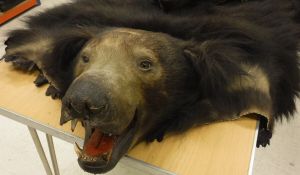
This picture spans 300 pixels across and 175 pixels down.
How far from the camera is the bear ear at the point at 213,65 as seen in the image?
2.73ft

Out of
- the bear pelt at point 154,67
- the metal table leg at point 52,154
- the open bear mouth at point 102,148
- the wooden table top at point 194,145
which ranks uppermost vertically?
the bear pelt at point 154,67

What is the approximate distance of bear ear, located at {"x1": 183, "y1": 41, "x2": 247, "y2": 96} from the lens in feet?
2.73

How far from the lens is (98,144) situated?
2.58 feet

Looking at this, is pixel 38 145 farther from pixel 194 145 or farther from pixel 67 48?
pixel 194 145

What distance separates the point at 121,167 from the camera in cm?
153

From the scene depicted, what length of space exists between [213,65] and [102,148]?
0.33m

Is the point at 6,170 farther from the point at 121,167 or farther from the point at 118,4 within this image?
the point at 118,4

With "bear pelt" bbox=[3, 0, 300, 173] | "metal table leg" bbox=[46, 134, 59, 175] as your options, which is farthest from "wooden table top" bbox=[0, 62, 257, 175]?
"metal table leg" bbox=[46, 134, 59, 175]

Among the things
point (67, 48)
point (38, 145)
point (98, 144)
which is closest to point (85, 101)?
point (98, 144)

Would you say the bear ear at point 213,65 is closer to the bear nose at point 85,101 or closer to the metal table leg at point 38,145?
the bear nose at point 85,101

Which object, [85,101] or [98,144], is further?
[98,144]

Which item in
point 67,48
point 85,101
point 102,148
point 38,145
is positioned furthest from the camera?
point 38,145

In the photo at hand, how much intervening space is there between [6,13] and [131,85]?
2109mm

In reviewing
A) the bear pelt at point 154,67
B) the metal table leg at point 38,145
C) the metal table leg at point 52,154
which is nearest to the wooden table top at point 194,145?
the bear pelt at point 154,67
